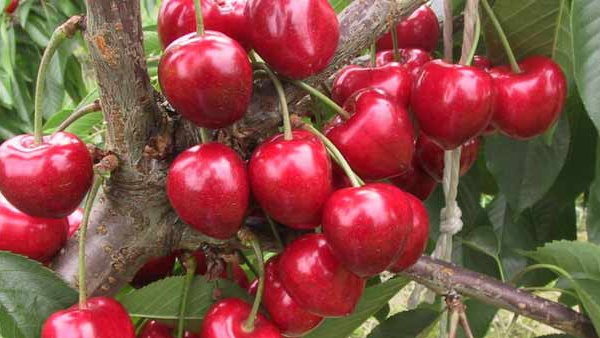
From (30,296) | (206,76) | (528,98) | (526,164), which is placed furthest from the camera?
(526,164)

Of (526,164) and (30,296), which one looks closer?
(30,296)

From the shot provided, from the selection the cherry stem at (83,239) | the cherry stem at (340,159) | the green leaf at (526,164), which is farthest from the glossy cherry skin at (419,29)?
the cherry stem at (83,239)

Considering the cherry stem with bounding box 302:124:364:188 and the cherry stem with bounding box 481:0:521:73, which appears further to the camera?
the cherry stem with bounding box 481:0:521:73

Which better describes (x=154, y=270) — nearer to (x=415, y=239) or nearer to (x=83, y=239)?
(x=83, y=239)

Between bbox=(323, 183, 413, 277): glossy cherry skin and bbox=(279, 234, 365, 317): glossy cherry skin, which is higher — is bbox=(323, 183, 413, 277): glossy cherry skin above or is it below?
above

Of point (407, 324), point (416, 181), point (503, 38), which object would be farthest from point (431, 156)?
point (407, 324)

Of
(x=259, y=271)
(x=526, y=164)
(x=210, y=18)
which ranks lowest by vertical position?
(x=526, y=164)

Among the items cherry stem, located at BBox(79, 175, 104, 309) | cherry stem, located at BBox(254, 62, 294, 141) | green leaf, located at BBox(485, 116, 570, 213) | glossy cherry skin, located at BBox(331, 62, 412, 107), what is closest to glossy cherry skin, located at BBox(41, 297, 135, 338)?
cherry stem, located at BBox(79, 175, 104, 309)

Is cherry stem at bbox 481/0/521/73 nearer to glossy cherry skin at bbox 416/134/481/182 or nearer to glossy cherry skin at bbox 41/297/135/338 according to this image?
glossy cherry skin at bbox 416/134/481/182
